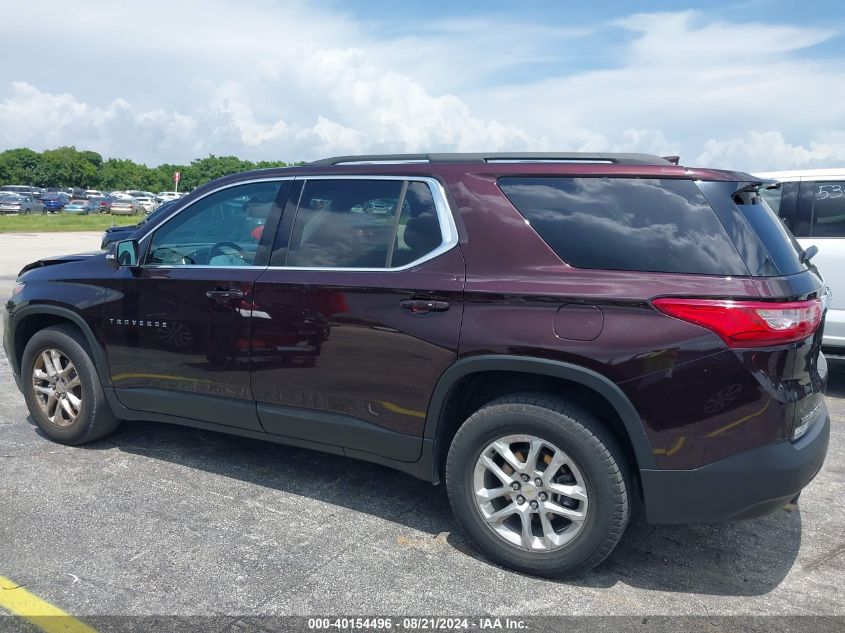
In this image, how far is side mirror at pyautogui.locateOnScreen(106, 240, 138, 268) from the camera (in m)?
4.23

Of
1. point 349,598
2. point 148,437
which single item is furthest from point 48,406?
point 349,598

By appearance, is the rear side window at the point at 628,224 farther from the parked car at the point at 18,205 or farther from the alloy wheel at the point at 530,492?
the parked car at the point at 18,205

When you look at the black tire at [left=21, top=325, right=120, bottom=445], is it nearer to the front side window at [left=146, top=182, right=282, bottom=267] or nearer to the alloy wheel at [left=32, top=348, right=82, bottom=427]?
the alloy wheel at [left=32, top=348, right=82, bottom=427]

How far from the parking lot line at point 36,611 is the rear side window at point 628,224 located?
241cm

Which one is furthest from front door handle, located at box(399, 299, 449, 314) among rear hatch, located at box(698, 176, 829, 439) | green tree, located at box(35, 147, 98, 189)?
green tree, located at box(35, 147, 98, 189)

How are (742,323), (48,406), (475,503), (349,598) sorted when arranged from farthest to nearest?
1. (48,406)
2. (475,503)
3. (349,598)
4. (742,323)

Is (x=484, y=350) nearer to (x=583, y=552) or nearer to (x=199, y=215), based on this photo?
(x=583, y=552)

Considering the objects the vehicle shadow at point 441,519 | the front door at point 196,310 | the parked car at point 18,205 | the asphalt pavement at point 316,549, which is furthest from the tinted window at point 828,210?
the parked car at point 18,205

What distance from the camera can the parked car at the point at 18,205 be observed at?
46.2m

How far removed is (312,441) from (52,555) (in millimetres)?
1263

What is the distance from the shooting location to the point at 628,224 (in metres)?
3.09

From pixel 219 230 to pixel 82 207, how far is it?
2165 inches

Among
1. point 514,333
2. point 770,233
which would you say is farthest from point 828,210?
point 514,333

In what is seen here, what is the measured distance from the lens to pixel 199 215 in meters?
4.24
